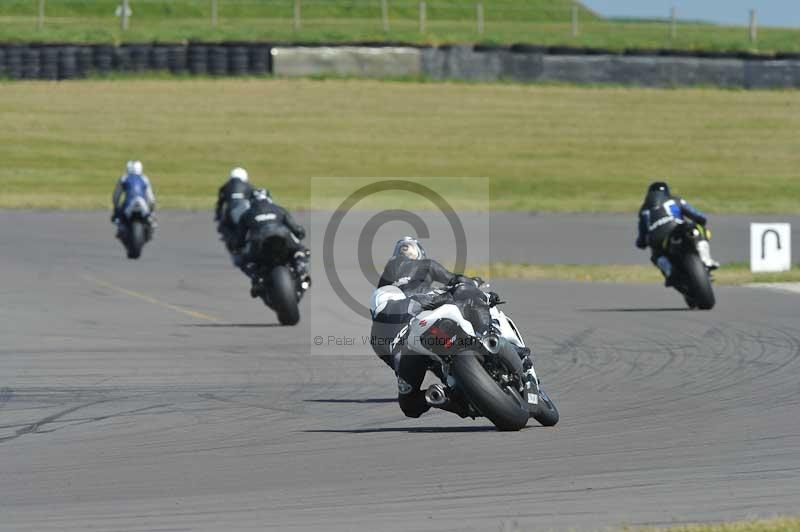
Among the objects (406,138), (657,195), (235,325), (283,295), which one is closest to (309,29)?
(406,138)

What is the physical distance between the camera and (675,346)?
1515 centimetres

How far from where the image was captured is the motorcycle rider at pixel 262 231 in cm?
1698

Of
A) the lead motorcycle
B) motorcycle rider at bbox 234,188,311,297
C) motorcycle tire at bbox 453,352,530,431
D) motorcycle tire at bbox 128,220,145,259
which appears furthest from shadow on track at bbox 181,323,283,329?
motorcycle tire at bbox 128,220,145,259

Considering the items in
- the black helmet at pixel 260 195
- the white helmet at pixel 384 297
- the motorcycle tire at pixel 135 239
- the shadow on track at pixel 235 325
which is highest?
the white helmet at pixel 384 297

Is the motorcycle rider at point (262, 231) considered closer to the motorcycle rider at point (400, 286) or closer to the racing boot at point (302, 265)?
the racing boot at point (302, 265)

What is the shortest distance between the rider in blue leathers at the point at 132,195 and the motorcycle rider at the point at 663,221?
8.95 meters

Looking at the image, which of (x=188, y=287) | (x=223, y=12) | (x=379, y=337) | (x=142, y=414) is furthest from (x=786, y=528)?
(x=223, y=12)

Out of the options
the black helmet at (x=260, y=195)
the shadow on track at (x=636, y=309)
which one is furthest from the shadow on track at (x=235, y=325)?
the shadow on track at (x=636, y=309)

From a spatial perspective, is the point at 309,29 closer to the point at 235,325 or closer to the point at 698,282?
the point at 698,282

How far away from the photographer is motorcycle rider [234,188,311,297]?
17.0 meters

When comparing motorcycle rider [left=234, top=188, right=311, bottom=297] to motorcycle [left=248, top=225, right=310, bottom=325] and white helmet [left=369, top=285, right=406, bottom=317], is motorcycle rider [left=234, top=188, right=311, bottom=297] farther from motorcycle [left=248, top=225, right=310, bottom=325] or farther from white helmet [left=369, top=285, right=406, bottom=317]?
white helmet [left=369, top=285, right=406, bottom=317]

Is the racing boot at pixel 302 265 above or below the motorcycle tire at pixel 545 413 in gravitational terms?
below

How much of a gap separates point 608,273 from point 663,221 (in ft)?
19.4

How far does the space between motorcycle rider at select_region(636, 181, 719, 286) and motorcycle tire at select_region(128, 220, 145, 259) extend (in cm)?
914
